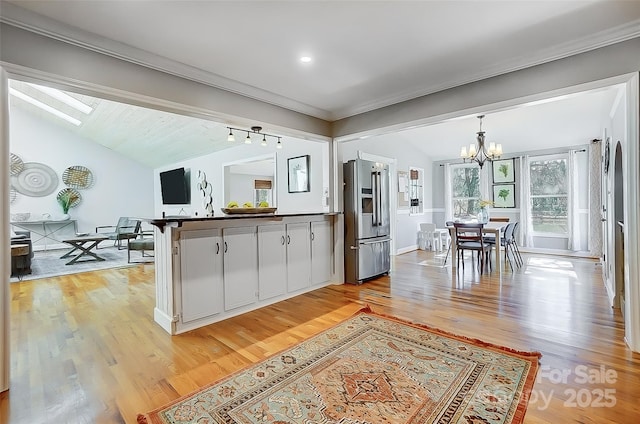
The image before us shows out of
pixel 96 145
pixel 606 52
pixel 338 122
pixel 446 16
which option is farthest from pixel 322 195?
pixel 96 145

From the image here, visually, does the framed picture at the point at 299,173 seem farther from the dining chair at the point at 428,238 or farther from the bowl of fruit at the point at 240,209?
the dining chair at the point at 428,238

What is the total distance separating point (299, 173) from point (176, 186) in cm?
505

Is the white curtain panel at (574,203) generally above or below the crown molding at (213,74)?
below

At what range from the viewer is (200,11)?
6.74ft

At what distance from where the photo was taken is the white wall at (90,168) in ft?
26.0

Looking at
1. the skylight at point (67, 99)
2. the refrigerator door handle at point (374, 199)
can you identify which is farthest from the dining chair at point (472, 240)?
the skylight at point (67, 99)

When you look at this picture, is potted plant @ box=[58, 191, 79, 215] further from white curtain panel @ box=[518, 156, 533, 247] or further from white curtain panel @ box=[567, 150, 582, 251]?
white curtain panel @ box=[567, 150, 582, 251]

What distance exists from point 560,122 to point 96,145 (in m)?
11.5

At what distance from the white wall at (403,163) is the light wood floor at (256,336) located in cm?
A: 249

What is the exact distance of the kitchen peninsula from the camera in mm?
2848

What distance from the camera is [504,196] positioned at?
7.29m

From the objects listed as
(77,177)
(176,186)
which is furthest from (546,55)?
(77,177)

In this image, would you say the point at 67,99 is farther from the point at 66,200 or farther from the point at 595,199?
the point at 595,199

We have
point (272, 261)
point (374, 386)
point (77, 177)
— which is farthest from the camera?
point (77, 177)
